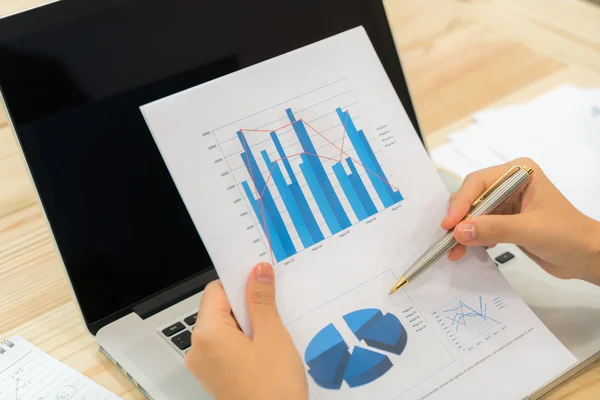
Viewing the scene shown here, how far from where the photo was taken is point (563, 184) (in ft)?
2.57

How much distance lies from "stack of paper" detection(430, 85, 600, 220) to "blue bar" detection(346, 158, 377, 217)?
30cm

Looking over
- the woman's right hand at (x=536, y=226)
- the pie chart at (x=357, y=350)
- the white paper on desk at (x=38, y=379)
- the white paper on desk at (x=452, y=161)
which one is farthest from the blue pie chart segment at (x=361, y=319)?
the white paper on desk at (x=452, y=161)

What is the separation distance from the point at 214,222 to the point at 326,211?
11 cm

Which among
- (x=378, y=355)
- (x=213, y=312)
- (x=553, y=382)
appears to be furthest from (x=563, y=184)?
(x=213, y=312)

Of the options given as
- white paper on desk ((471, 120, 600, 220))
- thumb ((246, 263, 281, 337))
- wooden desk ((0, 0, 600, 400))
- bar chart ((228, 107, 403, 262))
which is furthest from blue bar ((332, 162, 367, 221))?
white paper on desk ((471, 120, 600, 220))

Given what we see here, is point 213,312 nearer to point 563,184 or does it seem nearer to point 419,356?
point 419,356

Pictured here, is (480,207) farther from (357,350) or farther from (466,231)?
(357,350)

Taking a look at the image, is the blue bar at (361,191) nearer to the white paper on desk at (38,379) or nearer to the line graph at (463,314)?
the line graph at (463,314)

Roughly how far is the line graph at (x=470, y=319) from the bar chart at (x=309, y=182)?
0.36 ft

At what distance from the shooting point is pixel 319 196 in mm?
535

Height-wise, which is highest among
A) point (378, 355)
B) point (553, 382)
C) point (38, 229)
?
point (38, 229)

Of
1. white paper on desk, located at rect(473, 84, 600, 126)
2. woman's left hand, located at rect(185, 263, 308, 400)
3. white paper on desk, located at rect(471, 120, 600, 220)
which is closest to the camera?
woman's left hand, located at rect(185, 263, 308, 400)

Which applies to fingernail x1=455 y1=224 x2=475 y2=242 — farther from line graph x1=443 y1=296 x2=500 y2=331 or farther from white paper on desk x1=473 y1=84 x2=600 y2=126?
white paper on desk x1=473 y1=84 x2=600 y2=126

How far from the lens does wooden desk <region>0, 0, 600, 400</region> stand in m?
0.63
